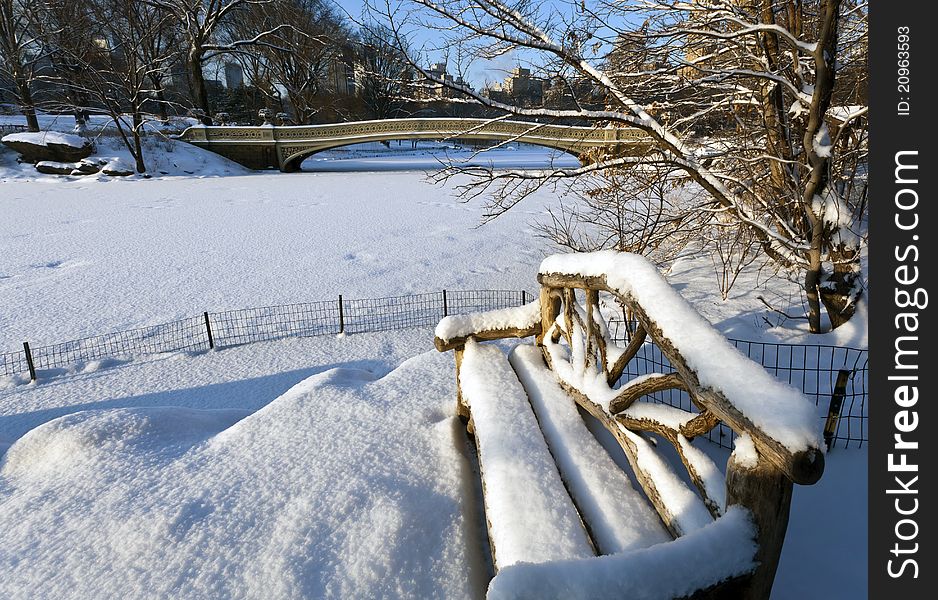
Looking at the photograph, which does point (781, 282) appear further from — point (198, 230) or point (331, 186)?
point (331, 186)

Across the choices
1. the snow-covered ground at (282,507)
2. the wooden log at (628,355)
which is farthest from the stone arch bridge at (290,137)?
the wooden log at (628,355)

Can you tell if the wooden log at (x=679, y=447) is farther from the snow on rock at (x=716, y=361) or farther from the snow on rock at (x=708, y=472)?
the snow on rock at (x=716, y=361)

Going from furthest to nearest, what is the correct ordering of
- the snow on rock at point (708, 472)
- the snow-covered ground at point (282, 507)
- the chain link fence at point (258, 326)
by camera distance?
the chain link fence at point (258, 326), the snow-covered ground at point (282, 507), the snow on rock at point (708, 472)

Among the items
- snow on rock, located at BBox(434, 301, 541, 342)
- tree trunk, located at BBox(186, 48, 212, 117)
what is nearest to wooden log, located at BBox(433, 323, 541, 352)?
snow on rock, located at BBox(434, 301, 541, 342)

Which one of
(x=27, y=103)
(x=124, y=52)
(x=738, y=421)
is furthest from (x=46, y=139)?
(x=738, y=421)

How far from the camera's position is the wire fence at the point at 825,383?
3975 mm

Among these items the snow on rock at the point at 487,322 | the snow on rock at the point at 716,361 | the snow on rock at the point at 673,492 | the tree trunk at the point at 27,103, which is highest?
the tree trunk at the point at 27,103

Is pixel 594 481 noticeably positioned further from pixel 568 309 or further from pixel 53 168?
pixel 53 168

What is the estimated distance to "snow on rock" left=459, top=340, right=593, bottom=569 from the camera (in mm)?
2023

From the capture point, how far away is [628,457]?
8.50 feet

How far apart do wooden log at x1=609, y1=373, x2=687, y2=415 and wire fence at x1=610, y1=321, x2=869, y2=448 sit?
1.96 feet

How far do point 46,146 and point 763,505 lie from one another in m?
37.8

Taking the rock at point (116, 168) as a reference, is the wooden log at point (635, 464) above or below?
below

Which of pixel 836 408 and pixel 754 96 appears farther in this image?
pixel 754 96
